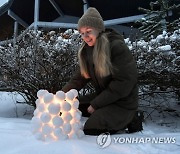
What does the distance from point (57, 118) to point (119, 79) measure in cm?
70

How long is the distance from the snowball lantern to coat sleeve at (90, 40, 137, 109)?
0.97ft

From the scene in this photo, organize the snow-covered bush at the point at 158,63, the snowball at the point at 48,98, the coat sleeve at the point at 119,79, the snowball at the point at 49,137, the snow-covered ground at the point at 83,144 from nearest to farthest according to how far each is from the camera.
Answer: the snow-covered ground at the point at 83,144 → the snowball at the point at 49,137 → the snowball at the point at 48,98 → the coat sleeve at the point at 119,79 → the snow-covered bush at the point at 158,63

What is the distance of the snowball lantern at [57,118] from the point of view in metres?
2.42

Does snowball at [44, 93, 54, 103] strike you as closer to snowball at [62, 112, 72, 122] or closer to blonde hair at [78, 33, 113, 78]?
snowball at [62, 112, 72, 122]

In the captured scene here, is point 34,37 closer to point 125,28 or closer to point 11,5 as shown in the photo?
point 125,28

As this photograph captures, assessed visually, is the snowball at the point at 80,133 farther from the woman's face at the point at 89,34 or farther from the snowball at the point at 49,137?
the woman's face at the point at 89,34

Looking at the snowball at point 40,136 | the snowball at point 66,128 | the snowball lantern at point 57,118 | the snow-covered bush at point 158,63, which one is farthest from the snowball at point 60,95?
the snow-covered bush at point 158,63

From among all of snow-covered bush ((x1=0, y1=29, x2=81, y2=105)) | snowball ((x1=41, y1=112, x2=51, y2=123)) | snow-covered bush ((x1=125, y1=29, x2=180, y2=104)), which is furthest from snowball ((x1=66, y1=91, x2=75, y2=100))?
snow-covered bush ((x1=125, y1=29, x2=180, y2=104))

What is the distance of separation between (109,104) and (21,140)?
35.7 inches

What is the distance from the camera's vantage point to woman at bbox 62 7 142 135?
273cm

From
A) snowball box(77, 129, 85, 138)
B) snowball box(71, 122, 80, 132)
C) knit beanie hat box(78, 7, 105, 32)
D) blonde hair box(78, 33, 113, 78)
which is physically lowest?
snowball box(77, 129, 85, 138)

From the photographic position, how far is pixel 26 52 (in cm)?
482

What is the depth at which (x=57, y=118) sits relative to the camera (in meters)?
2.43

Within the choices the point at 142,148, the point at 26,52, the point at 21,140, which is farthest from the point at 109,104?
the point at 26,52
